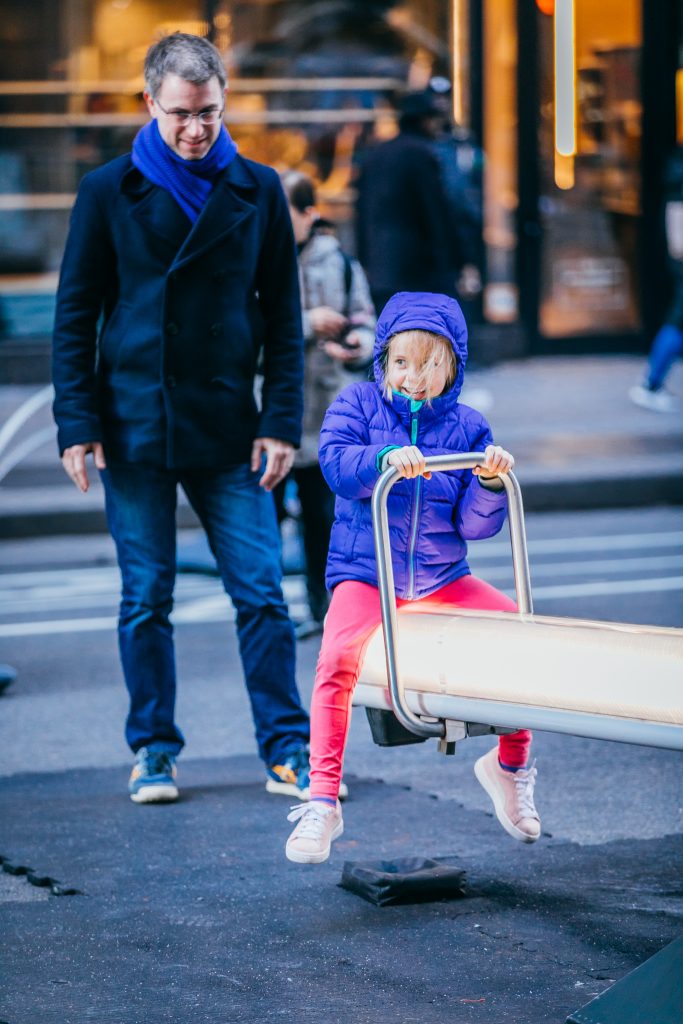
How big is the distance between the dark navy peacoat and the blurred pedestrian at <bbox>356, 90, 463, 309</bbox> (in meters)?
4.90

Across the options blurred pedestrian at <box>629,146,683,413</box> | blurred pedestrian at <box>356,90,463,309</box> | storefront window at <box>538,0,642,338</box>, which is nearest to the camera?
blurred pedestrian at <box>356,90,463,309</box>

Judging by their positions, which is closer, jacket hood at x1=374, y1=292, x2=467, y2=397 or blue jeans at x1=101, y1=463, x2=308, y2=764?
jacket hood at x1=374, y1=292, x2=467, y2=397

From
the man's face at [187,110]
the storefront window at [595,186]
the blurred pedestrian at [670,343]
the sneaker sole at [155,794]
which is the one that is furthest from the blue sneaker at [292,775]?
the storefront window at [595,186]

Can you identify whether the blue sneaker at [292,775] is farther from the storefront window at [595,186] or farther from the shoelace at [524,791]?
the storefront window at [595,186]

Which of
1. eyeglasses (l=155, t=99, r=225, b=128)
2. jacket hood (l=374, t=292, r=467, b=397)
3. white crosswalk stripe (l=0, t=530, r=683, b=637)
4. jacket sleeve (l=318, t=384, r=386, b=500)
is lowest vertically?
white crosswalk stripe (l=0, t=530, r=683, b=637)

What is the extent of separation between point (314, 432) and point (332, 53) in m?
8.67

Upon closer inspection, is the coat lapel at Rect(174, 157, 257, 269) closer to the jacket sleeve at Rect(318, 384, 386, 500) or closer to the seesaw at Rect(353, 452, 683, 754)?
the jacket sleeve at Rect(318, 384, 386, 500)

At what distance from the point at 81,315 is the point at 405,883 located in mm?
1957

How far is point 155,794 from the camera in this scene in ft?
16.5

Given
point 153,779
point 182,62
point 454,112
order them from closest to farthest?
point 182,62 → point 153,779 → point 454,112

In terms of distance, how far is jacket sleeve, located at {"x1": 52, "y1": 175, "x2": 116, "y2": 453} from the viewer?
4.96 m

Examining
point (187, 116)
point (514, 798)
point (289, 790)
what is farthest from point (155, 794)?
point (187, 116)

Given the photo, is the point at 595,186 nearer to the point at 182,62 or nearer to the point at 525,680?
the point at 182,62

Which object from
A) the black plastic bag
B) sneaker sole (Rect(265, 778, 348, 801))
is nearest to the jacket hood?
the black plastic bag
